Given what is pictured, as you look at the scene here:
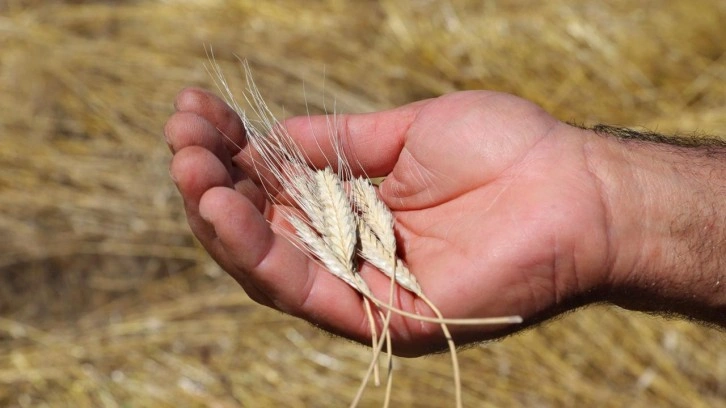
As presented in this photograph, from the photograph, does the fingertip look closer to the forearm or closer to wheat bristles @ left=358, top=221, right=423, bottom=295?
wheat bristles @ left=358, top=221, right=423, bottom=295

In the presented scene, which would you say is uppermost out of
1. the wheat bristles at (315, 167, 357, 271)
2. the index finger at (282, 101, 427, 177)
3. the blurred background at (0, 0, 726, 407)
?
the index finger at (282, 101, 427, 177)

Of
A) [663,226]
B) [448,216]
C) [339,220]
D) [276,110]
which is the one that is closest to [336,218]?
[339,220]

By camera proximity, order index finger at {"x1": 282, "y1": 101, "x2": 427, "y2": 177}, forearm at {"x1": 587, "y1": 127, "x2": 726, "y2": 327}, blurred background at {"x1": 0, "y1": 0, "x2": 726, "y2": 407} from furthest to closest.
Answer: blurred background at {"x1": 0, "y1": 0, "x2": 726, "y2": 407} → index finger at {"x1": 282, "y1": 101, "x2": 427, "y2": 177} → forearm at {"x1": 587, "y1": 127, "x2": 726, "y2": 327}

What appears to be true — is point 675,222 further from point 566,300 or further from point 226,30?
point 226,30

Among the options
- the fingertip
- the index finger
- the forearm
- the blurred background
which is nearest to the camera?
the fingertip

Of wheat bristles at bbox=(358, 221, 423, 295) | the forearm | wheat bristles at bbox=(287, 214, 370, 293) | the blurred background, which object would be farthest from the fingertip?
the blurred background

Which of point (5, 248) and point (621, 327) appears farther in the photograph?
point (5, 248)

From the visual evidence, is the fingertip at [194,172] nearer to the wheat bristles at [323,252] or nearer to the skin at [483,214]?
the skin at [483,214]

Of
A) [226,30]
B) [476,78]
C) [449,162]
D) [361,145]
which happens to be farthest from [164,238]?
[449,162]
